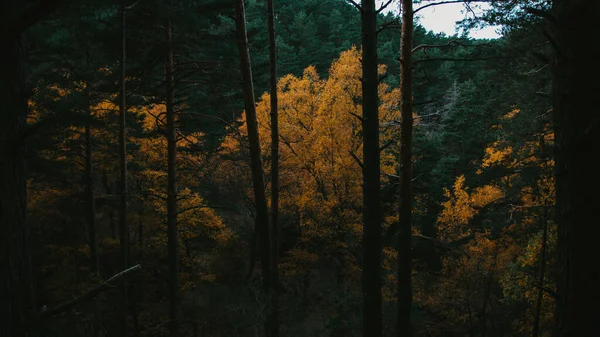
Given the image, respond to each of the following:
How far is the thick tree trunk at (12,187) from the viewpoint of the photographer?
76.2 inches

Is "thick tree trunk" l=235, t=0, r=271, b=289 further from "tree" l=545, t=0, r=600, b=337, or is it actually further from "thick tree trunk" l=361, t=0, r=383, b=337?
"tree" l=545, t=0, r=600, b=337

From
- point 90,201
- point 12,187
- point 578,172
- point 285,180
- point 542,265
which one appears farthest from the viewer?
point 285,180

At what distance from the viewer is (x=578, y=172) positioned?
256 cm

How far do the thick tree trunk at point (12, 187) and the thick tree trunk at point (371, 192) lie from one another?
13.7 ft

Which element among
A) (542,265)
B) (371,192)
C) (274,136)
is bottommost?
(542,265)

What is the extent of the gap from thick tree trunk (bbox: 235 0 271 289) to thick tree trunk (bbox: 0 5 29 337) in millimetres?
6187

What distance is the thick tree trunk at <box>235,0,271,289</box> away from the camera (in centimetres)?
813

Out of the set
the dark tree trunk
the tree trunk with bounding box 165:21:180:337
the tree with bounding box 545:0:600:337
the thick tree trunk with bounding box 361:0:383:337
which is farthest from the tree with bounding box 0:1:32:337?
the dark tree trunk

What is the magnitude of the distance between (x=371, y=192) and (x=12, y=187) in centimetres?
428

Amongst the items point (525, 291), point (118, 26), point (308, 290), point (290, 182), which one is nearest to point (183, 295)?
point (308, 290)

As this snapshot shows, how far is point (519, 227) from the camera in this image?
54.2 feet

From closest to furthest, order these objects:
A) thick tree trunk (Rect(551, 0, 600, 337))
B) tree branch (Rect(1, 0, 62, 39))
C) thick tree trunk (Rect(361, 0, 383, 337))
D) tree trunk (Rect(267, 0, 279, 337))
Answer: tree branch (Rect(1, 0, 62, 39))
thick tree trunk (Rect(551, 0, 600, 337))
thick tree trunk (Rect(361, 0, 383, 337))
tree trunk (Rect(267, 0, 279, 337))

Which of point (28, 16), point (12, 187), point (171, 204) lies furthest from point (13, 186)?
point (171, 204)

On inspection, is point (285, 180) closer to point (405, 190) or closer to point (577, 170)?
point (405, 190)
